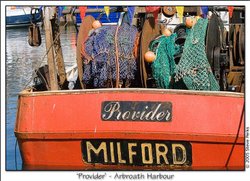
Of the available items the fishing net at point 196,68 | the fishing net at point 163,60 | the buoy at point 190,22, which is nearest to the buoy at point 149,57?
the fishing net at point 163,60

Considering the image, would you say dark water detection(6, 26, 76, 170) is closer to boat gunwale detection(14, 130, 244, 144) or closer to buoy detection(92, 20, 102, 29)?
boat gunwale detection(14, 130, 244, 144)

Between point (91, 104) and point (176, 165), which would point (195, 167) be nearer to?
point (176, 165)

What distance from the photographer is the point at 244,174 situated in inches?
279

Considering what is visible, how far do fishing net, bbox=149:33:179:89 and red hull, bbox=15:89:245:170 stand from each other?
27 centimetres

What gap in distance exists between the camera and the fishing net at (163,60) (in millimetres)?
7273

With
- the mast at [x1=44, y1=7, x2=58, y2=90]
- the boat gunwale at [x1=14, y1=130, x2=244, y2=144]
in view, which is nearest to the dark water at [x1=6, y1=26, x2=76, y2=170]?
the boat gunwale at [x1=14, y1=130, x2=244, y2=144]

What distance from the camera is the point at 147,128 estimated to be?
7.07 metres

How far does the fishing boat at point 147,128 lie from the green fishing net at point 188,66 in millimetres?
153

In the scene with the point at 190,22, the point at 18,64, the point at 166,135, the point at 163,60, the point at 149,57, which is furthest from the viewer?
the point at 18,64

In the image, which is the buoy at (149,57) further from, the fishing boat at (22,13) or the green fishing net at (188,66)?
the fishing boat at (22,13)

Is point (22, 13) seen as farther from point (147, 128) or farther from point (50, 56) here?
point (147, 128)

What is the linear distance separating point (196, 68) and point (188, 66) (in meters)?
0.09

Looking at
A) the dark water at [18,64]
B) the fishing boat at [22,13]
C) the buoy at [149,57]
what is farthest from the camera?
the dark water at [18,64]

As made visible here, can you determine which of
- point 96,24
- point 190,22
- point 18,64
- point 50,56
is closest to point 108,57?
point 96,24
